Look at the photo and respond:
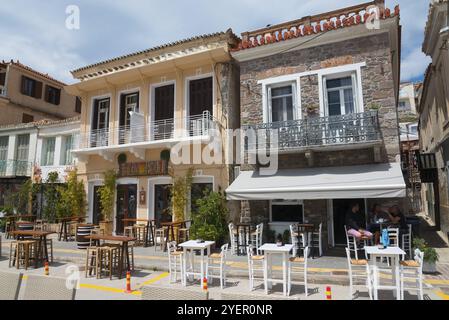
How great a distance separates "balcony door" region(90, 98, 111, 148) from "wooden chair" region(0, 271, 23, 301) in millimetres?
13272

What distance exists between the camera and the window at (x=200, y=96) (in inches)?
615

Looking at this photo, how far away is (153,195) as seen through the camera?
16328 millimetres

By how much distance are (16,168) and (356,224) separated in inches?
866

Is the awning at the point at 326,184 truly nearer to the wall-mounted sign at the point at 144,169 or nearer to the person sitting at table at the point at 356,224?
the person sitting at table at the point at 356,224

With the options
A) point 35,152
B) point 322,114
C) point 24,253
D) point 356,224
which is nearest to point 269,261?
point 356,224

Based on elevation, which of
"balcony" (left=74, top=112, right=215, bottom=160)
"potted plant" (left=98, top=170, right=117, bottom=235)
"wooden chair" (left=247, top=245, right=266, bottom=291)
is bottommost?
"wooden chair" (left=247, top=245, right=266, bottom=291)

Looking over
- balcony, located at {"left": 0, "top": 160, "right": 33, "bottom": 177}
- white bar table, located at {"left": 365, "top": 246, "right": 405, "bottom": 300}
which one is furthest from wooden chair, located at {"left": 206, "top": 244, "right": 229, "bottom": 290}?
balcony, located at {"left": 0, "top": 160, "right": 33, "bottom": 177}

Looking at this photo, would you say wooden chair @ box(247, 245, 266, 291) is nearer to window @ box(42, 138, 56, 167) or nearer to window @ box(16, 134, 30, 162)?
window @ box(42, 138, 56, 167)

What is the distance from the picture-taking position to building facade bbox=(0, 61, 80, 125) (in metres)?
25.6

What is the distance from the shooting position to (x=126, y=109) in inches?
707

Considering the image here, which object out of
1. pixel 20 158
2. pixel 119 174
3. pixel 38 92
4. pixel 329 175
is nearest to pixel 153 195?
pixel 119 174

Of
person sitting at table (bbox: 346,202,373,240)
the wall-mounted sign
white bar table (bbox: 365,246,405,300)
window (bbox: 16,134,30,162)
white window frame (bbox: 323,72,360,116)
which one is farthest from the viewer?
window (bbox: 16,134,30,162)
